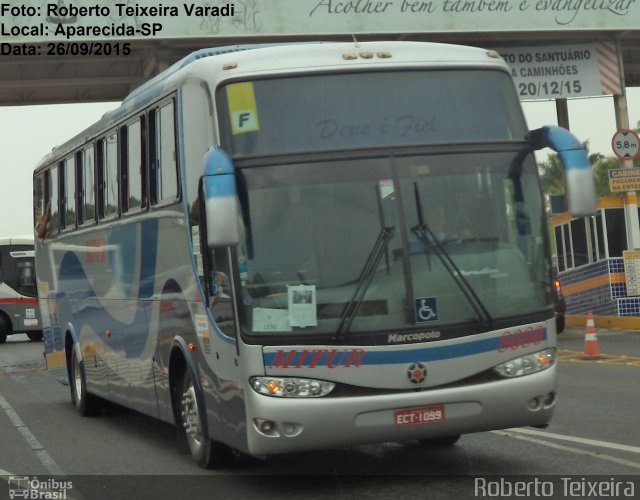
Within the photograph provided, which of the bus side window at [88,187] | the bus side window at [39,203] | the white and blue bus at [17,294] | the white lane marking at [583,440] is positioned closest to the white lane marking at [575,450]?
the white lane marking at [583,440]

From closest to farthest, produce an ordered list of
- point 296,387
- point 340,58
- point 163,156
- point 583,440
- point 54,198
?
point 296,387 → point 340,58 → point 583,440 → point 163,156 → point 54,198

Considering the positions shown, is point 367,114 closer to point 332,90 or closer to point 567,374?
point 332,90

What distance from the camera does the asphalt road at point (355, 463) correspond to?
8.71 metres

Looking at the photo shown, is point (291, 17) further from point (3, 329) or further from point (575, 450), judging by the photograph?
point (575, 450)

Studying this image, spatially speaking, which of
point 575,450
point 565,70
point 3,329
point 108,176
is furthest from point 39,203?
point 3,329

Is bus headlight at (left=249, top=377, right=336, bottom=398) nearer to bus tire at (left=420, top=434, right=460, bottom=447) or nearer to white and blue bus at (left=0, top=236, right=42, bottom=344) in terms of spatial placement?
bus tire at (left=420, top=434, right=460, bottom=447)

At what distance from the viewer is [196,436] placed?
398 inches

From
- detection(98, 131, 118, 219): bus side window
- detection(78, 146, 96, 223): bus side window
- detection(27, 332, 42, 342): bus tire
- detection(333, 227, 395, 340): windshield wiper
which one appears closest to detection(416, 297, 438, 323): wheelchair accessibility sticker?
detection(333, 227, 395, 340): windshield wiper

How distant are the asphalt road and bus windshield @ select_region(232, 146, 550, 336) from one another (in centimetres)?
111

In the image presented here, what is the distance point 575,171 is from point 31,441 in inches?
249

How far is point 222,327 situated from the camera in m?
9.03

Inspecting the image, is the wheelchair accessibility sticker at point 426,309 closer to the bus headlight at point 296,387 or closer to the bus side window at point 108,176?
the bus headlight at point 296,387

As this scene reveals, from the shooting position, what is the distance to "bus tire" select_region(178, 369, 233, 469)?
9.84 m

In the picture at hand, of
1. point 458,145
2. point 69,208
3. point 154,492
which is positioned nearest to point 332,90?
point 458,145
